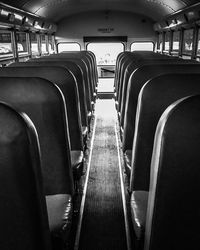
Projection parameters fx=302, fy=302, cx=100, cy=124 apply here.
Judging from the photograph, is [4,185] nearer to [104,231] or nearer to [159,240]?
[159,240]

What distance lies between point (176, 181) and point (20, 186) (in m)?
0.61

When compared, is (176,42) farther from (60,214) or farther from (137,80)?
(60,214)

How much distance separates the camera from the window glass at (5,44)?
5.29m

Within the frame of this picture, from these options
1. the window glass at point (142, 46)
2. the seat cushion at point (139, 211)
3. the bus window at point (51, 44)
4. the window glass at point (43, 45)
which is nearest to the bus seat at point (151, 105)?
the seat cushion at point (139, 211)

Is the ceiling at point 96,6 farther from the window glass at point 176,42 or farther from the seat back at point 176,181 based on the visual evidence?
the seat back at point 176,181

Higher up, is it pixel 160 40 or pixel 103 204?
pixel 160 40

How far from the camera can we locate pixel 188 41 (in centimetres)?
654

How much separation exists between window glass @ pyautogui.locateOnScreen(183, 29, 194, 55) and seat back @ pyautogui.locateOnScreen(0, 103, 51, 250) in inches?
226

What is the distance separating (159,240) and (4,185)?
70 cm

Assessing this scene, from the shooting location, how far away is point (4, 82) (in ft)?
6.40

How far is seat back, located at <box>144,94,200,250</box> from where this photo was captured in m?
1.18

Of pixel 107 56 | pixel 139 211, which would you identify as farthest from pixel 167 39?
pixel 139 211

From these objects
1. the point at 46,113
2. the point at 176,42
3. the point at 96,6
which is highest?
the point at 96,6

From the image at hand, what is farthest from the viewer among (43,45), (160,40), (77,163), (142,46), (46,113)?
(142,46)
